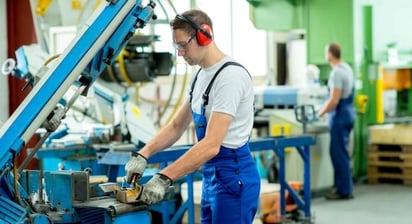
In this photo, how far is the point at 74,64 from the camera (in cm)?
299

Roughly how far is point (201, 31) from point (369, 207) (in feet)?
15.7

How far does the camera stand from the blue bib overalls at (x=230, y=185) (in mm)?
3248

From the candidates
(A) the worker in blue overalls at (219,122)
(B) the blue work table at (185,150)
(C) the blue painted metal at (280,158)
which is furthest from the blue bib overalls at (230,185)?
(C) the blue painted metal at (280,158)

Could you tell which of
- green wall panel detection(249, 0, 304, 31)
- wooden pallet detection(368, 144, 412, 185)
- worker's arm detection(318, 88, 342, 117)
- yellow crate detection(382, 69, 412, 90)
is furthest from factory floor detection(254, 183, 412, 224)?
green wall panel detection(249, 0, 304, 31)

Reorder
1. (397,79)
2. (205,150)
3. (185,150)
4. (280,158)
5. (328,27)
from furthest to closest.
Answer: (397,79), (328,27), (280,158), (185,150), (205,150)

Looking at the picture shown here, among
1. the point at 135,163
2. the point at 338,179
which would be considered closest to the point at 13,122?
the point at 135,163

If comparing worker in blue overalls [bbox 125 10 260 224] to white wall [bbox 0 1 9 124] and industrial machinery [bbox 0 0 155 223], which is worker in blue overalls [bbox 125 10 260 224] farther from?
white wall [bbox 0 1 9 124]

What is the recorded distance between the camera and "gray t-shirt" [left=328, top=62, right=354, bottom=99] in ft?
25.6

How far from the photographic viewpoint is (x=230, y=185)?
10.7ft

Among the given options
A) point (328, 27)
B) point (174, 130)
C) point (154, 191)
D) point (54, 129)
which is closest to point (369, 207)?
point (328, 27)

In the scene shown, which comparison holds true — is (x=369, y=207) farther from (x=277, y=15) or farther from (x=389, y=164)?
(x=277, y=15)

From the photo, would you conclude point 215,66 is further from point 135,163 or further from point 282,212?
point 282,212

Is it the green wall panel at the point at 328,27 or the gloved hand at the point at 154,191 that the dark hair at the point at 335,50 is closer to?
the green wall panel at the point at 328,27

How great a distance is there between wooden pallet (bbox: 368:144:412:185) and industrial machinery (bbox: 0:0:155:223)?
6223 millimetres
